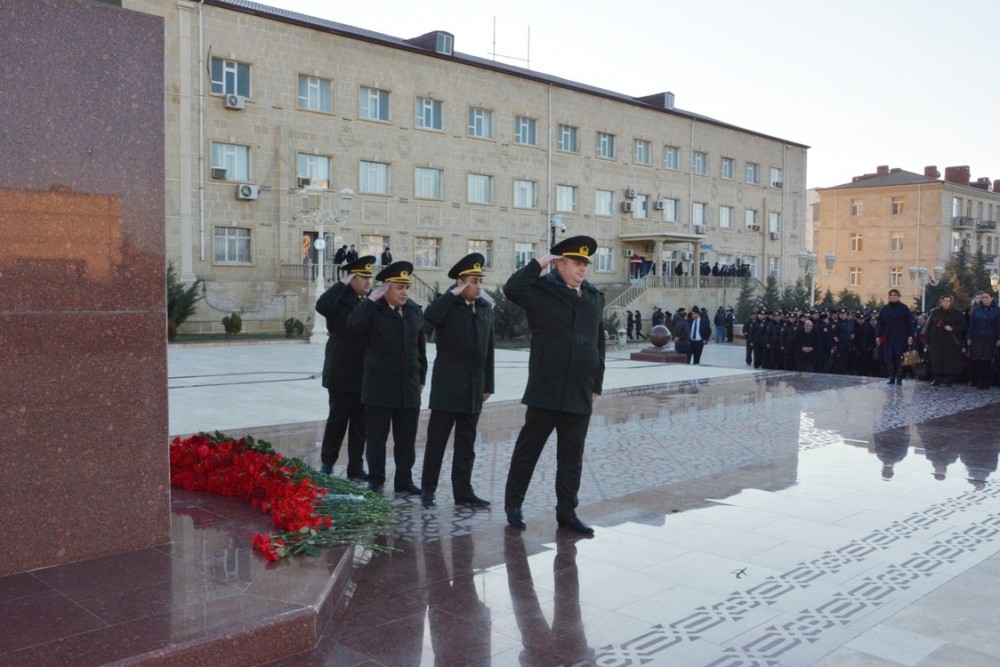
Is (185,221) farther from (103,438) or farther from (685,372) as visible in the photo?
(103,438)

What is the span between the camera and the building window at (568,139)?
42062mm

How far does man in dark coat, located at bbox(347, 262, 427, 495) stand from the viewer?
6.65 metres

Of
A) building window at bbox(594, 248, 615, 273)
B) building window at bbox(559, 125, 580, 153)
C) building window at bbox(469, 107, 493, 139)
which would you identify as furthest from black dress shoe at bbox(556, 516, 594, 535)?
building window at bbox(594, 248, 615, 273)

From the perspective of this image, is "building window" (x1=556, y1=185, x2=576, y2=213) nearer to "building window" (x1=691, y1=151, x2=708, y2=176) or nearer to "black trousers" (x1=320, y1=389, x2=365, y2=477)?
"building window" (x1=691, y1=151, x2=708, y2=176)

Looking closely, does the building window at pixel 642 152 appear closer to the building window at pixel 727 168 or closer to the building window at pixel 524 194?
Result: the building window at pixel 727 168

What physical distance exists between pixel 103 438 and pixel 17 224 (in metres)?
1.12

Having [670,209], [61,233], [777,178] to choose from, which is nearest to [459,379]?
[61,233]

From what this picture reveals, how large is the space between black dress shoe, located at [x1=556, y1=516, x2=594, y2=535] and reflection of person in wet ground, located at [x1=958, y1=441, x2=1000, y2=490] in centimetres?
367

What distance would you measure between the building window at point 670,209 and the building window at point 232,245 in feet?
75.8

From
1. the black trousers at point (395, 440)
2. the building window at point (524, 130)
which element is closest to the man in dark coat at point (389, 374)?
the black trousers at point (395, 440)

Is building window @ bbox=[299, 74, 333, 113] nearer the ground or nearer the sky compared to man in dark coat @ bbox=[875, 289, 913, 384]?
nearer the sky

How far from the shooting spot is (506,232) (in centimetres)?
4000

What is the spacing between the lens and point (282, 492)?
530 centimetres

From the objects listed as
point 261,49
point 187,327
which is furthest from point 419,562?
point 261,49
